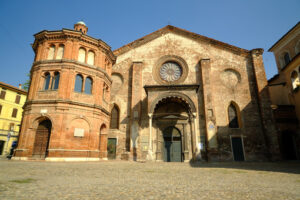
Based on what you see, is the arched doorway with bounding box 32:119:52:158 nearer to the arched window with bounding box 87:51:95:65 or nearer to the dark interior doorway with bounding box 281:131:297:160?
the arched window with bounding box 87:51:95:65

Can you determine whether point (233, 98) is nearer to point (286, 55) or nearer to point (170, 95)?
point (170, 95)

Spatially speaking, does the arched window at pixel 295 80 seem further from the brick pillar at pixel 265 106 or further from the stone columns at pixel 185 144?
the stone columns at pixel 185 144

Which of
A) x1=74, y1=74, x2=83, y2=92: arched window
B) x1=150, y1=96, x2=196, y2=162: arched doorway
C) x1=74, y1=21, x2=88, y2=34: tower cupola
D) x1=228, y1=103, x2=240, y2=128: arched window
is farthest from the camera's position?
x1=74, y1=21, x2=88, y2=34: tower cupola

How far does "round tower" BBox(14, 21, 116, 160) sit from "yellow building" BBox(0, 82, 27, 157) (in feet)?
66.5

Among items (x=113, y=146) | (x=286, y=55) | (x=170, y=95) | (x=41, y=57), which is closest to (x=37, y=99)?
(x=41, y=57)

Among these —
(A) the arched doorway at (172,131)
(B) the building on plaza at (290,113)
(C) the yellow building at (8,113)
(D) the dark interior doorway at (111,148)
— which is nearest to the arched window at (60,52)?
(D) the dark interior doorway at (111,148)

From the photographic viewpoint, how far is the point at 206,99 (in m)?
17.7

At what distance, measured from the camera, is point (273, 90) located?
21.6 meters

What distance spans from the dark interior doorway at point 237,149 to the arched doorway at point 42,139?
52.7 feet

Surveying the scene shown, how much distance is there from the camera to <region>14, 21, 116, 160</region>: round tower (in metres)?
13.7

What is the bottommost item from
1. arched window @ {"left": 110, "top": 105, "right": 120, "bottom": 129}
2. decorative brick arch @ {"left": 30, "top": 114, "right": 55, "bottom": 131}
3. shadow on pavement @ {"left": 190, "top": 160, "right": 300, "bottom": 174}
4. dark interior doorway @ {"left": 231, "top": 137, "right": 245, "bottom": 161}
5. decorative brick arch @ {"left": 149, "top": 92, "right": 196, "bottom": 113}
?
shadow on pavement @ {"left": 190, "top": 160, "right": 300, "bottom": 174}

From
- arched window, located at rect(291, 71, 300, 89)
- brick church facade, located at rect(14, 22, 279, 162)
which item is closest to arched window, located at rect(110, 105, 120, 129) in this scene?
brick church facade, located at rect(14, 22, 279, 162)

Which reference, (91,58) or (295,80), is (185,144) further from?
(295,80)

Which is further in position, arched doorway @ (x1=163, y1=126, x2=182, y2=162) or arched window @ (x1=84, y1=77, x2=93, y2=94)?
arched doorway @ (x1=163, y1=126, x2=182, y2=162)
